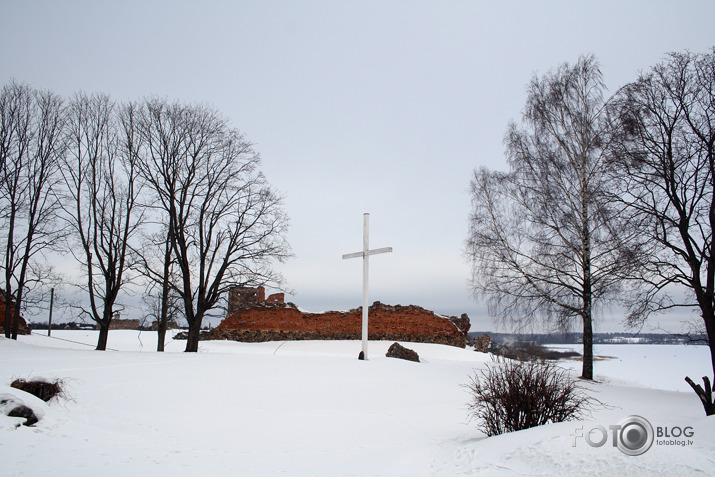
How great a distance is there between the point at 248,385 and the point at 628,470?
282 inches

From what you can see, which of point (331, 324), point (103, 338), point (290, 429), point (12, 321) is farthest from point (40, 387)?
point (12, 321)

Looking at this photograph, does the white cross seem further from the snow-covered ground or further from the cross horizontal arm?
the snow-covered ground

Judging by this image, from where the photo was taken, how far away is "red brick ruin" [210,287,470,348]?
76.9ft

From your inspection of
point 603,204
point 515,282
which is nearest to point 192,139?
point 515,282

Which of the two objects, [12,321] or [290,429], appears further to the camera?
[12,321]

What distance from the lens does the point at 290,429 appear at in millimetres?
6125

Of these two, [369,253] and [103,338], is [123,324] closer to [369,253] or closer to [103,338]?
[103,338]

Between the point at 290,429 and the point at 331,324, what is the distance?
18054 mm

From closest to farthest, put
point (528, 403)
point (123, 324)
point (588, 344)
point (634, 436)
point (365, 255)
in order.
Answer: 1. point (634, 436)
2. point (528, 403)
3. point (588, 344)
4. point (365, 255)
5. point (123, 324)

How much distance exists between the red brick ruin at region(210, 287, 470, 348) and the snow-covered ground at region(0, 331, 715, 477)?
1203 cm

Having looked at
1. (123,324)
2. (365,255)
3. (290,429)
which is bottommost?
(123,324)

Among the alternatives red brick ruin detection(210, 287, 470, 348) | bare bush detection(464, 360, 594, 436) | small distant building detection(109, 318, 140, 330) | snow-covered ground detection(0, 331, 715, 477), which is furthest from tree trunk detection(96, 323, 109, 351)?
small distant building detection(109, 318, 140, 330)

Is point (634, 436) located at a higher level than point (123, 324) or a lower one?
higher

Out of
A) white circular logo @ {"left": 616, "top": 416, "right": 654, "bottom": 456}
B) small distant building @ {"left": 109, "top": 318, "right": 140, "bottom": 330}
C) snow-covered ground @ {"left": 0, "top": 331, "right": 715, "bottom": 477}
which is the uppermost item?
white circular logo @ {"left": 616, "top": 416, "right": 654, "bottom": 456}
